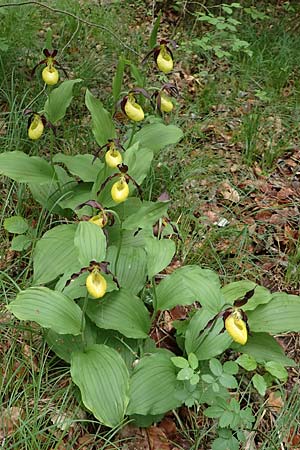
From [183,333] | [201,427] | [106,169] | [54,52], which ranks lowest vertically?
[201,427]

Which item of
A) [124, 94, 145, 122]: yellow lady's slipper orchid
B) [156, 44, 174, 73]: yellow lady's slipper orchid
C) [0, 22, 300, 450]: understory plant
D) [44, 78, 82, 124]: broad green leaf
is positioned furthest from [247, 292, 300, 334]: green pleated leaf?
[44, 78, 82, 124]: broad green leaf

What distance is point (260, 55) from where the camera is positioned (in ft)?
11.4

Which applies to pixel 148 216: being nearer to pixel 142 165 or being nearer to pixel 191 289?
pixel 191 289

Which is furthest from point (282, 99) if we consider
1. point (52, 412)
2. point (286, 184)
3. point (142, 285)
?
point (52, 412)

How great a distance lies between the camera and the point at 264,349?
172cm

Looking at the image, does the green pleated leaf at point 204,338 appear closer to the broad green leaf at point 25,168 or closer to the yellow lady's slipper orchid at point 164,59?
the broad green leaf at point 25,168

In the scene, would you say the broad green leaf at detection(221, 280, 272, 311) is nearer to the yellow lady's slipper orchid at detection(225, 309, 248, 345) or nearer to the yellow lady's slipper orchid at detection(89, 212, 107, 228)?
the yellow lady's slipper orchid at detection(225, 309, 248, 345)

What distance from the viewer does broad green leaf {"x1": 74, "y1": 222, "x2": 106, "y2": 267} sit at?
1558 mm

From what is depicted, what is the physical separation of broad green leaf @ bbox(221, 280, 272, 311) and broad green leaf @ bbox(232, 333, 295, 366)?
108 millimetres

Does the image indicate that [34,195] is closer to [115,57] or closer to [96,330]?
[96,330]

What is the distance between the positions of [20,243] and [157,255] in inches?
25.5

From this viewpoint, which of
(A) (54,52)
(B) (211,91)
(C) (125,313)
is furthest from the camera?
(B) (211,91)

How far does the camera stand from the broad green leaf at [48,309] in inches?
61.6

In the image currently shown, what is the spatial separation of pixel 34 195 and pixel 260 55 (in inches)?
82.3
